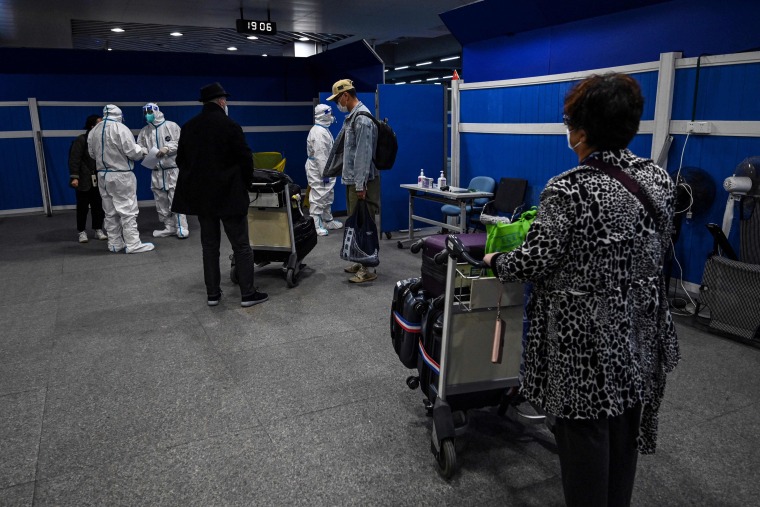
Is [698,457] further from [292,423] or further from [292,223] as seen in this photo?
[292,223]

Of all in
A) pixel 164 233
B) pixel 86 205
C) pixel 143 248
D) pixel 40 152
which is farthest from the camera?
pixel 40 152

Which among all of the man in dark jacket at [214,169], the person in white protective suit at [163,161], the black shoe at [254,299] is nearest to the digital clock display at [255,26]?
the person in white protective suit at [163,161]

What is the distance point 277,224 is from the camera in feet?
15.2

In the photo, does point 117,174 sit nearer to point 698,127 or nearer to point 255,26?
point 255,26

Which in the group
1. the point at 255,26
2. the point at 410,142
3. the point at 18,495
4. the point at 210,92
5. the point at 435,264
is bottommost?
the point at 18,495

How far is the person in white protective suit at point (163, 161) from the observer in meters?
6.43

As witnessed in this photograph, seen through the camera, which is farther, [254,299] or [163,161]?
[163,161]

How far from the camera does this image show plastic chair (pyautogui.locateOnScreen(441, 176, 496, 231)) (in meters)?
5.85

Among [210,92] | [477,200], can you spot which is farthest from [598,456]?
[477,200]

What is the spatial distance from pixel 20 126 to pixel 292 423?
319 inches

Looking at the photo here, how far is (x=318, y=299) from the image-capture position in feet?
14.3

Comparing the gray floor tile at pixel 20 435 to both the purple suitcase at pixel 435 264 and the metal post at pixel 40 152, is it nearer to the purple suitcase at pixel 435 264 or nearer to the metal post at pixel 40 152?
the purple suitcase at pixel 435 264

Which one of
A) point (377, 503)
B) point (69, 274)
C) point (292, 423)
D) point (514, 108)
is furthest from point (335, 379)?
point (514, 108)

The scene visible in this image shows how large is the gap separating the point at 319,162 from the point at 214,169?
2.94 meters
